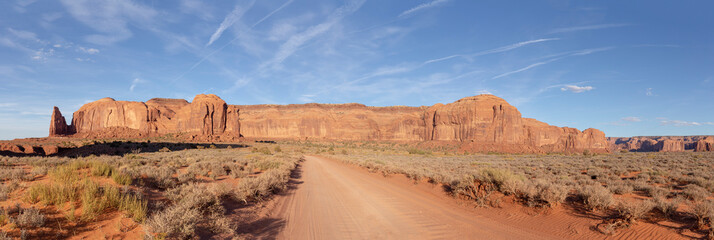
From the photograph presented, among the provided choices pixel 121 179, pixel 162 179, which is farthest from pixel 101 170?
pixel 121 179

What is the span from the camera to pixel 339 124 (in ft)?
360

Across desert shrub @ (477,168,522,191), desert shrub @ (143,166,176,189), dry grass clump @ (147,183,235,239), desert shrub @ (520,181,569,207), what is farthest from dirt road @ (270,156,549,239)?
desert shrub @ (143,166,176,189)

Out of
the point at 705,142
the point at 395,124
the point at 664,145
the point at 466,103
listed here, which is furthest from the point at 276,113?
the point at 664,145

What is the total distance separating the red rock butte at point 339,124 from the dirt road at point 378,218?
67.1m

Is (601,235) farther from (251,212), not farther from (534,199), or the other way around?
(251,212)

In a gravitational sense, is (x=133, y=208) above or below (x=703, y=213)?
above

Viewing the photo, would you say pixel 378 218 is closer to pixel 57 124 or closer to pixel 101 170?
pixel 101 170

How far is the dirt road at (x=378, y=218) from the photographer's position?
5.16 metres

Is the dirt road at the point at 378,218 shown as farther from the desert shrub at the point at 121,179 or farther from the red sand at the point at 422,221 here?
the desert shrub at the point at 121,179

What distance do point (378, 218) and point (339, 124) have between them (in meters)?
104

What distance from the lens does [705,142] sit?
306 ft

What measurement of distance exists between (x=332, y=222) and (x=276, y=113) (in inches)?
4608

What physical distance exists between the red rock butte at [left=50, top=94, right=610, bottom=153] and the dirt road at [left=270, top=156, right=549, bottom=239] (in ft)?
220

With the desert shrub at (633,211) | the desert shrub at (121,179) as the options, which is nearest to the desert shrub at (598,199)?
the desert shrub at (633,211)
